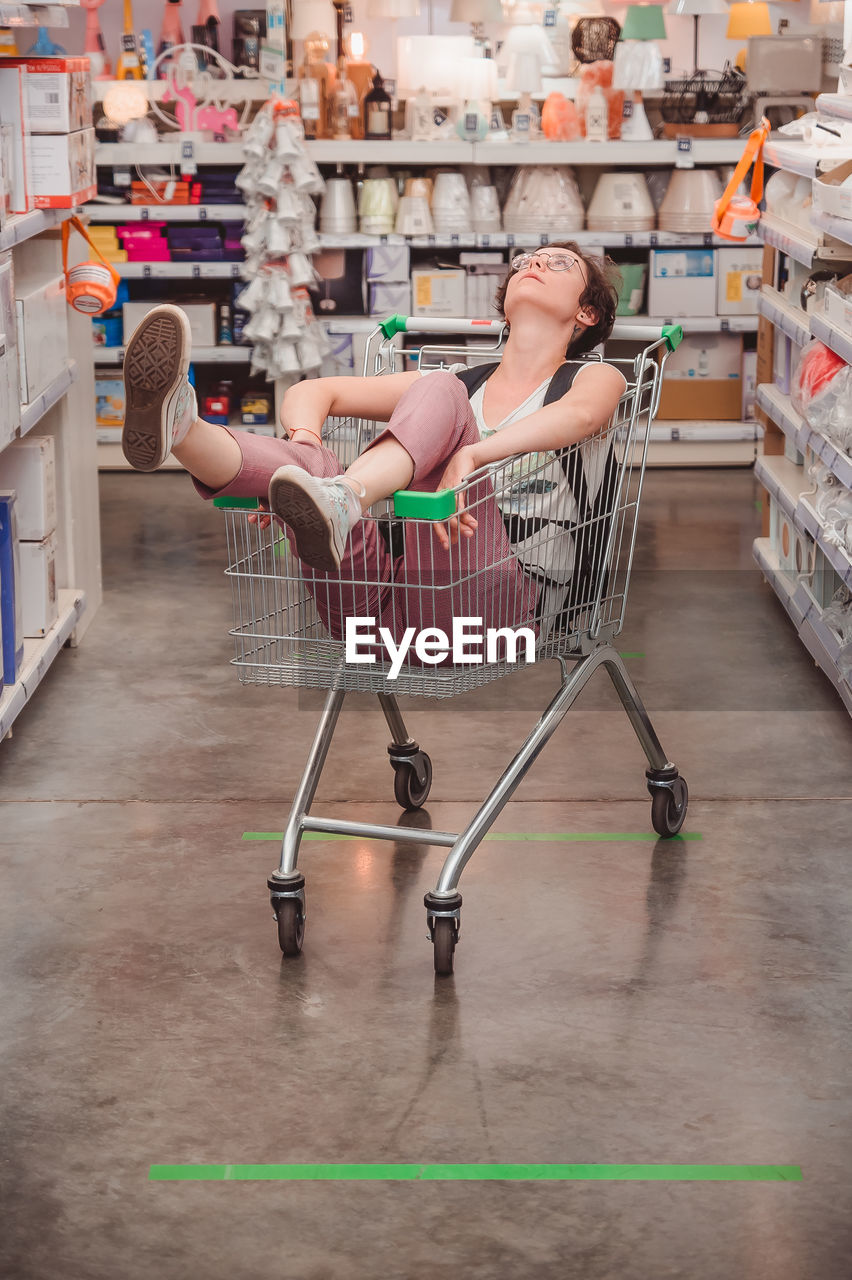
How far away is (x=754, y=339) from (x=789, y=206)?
2.35 metres

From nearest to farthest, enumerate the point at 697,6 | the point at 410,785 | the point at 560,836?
the point at 560,836 < the point at 410,785 < the point at 697,6

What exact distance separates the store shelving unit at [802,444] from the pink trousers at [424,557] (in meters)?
1.41

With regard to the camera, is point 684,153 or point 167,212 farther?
point 167,212

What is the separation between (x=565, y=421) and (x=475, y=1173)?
4.47 feet

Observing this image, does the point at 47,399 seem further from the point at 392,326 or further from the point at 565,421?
the point at 565,421

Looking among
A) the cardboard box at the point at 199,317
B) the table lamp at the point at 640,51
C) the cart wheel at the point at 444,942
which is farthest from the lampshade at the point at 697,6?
the cart wheel at the point at 444,942

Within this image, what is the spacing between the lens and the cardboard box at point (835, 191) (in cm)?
397

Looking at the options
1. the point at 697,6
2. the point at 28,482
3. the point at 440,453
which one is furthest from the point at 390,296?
the point at 440,453

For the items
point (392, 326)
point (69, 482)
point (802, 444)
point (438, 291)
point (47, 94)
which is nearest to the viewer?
point (392, 326)

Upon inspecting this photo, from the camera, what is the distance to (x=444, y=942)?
2910 millimetres

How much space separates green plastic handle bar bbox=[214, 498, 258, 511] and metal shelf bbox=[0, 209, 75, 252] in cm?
143

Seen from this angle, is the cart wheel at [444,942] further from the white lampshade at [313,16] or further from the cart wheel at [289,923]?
the white lampshade at [313,16]

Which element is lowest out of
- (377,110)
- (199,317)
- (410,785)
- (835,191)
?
(410,785)

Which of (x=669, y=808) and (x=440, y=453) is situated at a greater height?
(x=440, y=453)
